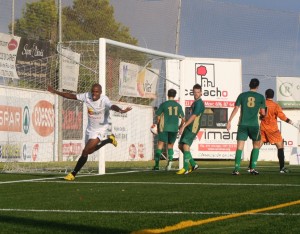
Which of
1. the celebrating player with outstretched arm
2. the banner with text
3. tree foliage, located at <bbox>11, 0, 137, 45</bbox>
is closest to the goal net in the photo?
the celebrating player with outstretched arm

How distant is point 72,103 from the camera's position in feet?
91.7

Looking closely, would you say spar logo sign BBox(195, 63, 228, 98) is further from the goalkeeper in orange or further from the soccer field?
the soccer field

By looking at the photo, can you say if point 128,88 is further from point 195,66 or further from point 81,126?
point 195,66

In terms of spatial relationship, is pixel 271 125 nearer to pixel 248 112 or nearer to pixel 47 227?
pixel 248 112

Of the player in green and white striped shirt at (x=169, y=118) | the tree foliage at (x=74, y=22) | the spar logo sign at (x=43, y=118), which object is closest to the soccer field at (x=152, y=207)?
the player in green and white striped shirt at (x=169, y=118)

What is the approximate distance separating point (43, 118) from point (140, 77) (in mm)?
5008

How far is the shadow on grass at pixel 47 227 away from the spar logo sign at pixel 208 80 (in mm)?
31902

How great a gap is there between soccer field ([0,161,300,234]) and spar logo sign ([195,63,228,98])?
1012 inches

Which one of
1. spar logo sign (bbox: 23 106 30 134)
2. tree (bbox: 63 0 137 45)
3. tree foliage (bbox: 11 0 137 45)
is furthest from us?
tree (bbox: 63 0 137 45)

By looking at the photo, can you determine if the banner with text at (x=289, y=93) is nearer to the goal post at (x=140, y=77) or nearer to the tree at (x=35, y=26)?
the tree at (x=35, y=26)

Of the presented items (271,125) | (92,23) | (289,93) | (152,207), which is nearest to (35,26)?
(92,23)

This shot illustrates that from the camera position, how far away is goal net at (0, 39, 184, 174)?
25141 millimetres

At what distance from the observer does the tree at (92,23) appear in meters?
47.8

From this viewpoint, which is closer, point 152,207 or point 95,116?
point 152,207
